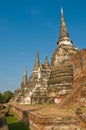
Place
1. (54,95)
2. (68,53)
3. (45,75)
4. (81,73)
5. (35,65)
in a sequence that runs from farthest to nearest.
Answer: (35,65) < (45,75) < (68,53) < (54,95) < (81,73)

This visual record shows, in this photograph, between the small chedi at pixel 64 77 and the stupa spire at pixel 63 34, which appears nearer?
the small chedi at pixel 64 77

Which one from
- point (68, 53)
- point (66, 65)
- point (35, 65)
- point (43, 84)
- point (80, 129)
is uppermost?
point (35, 65)

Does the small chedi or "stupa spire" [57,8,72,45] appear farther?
"stupa spire" [57,8,72,45]

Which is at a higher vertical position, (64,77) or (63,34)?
(63,34)

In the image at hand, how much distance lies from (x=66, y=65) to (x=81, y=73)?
3695 millimetres

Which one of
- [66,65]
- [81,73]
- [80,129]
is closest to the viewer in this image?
[80,129]

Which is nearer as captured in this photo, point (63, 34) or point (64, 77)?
point (64, 77)

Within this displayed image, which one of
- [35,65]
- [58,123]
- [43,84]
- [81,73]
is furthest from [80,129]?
[35,65]

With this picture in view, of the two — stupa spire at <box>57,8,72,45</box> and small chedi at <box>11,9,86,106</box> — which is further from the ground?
stupa spire at <box>57,8,72,45</box>

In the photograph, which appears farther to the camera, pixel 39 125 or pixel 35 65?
pixel 35 65

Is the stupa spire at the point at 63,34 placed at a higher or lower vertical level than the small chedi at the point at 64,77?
higher

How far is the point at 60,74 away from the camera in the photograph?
57.2ft

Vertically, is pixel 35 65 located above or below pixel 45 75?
above

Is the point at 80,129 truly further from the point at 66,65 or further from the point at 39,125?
the point at 66,65
